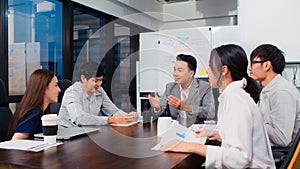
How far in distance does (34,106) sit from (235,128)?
1136 mm

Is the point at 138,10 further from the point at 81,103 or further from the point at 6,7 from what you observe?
the point at 81,103

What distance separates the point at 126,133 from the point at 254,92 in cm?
75

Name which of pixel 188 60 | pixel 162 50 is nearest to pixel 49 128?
pixel 188 60

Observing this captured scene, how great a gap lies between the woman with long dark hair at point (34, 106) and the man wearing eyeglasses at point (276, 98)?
4.12ft

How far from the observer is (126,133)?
65.4 inches

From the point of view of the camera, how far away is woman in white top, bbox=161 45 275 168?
3.51 ft

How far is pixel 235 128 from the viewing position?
1069 millimetres

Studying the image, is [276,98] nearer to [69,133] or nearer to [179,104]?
[179,104]

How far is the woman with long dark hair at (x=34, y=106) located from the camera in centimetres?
153

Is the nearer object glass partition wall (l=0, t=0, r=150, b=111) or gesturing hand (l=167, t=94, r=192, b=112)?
gesturing hand (l=167, t=94, r=192, b=112)

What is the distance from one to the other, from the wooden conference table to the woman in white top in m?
0.10

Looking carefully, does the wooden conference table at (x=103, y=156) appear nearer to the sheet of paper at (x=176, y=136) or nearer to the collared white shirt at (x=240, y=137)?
the sheet of paper at (x=176, y=136)

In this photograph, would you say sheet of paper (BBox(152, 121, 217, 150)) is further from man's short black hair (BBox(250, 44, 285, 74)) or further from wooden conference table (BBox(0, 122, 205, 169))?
man's short black hair (BBox(250, 44, 285, 74))

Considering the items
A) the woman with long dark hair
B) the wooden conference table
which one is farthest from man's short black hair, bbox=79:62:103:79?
the wooden conference table
